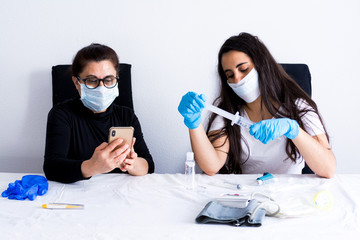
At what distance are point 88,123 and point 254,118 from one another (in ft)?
2.32

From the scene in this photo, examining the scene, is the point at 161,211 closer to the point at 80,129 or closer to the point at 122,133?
the point at 122,133

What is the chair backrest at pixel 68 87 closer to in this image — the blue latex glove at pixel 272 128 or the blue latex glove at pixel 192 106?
the blue latex glove at pixel 192 106

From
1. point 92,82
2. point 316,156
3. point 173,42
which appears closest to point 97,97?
point 92,82

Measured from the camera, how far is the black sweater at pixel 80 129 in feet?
4.58

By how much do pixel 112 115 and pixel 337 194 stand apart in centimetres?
94

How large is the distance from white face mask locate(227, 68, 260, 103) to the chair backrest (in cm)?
55

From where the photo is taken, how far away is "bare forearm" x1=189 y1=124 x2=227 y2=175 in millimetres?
1383

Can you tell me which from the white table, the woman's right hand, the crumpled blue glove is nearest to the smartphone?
the woman's right hand

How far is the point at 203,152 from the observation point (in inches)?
55.2

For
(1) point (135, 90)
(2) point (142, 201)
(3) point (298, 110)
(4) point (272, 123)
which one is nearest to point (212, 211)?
(2) point (142, 201)

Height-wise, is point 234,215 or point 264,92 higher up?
point 264,92

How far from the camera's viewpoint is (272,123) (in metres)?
1.23

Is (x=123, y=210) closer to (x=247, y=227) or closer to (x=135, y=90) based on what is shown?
(x=247, y=227)

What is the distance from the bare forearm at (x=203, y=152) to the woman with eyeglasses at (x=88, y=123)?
201 mm
